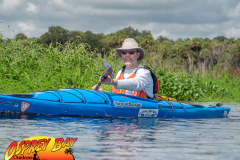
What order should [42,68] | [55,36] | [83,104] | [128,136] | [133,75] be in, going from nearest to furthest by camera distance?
1. [128,136]
2. [133,75]
3. [83,104]
4. [42,68]
5. [55,36]

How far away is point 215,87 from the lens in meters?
13.1

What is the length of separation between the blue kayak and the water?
0.57 feet

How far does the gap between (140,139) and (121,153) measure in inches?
32.5

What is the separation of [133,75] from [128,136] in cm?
183

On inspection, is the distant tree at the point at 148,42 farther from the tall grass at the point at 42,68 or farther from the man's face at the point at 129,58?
the man's face at the point at 129,58

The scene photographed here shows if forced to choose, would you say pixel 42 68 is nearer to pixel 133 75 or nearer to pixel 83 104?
pixel 83 104

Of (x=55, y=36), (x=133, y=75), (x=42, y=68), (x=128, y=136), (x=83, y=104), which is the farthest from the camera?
(x=55, y=36)

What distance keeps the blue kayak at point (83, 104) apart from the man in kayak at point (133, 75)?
6.7 inches

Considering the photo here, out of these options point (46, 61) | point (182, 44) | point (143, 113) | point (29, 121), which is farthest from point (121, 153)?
point (182, 44)

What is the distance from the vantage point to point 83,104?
20.2 feet

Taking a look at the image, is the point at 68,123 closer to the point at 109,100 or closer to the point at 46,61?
the point at 109,100

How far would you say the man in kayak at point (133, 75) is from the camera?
569 centimetres

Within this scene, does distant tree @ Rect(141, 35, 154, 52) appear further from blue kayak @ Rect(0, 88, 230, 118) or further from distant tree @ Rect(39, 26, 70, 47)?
blue kayak @ Rect(0, 88, 230, 118)

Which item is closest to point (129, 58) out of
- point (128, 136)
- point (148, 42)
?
point (128, 136)
